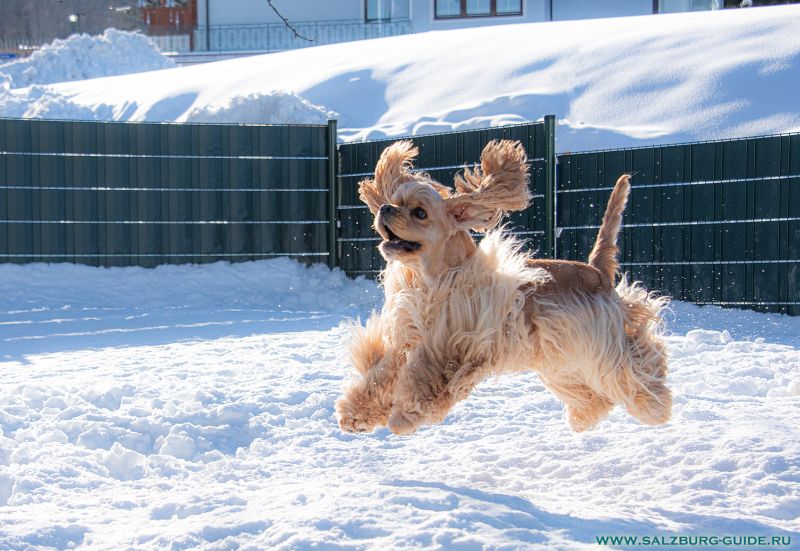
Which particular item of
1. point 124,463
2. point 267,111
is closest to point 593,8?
point 267,111

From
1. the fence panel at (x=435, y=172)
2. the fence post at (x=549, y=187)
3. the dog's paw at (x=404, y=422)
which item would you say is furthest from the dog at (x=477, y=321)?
the fence post at (x=549, y=187)

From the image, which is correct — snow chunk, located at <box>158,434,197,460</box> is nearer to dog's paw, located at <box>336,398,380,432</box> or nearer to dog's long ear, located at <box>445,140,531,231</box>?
dog's paw, located at <box>336,398,380,432</box>

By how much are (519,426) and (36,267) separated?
6576 millimetres

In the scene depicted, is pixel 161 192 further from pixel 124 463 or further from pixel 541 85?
pixel 124 463

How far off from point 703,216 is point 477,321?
536 centimetres

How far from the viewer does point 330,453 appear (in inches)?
189

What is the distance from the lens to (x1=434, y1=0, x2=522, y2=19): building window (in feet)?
82.7

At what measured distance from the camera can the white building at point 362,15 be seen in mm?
25297

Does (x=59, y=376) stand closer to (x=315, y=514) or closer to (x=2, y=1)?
(x=315, y=514)

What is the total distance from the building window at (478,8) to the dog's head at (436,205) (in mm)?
21573

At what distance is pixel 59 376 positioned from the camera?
247 inches

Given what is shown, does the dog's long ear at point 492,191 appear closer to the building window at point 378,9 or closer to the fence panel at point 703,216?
the fence panel at point 703,216

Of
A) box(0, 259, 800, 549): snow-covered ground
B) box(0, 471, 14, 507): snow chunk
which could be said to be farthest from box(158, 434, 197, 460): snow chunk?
box(0, 471, 14, 507): snow chunk

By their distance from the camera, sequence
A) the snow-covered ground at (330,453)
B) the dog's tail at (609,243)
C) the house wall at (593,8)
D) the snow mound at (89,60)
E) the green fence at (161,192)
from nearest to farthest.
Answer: the snow-covered ground at (330,453) → the dog's tail at (609,243) → the green fence at (161,192) → the snow mound at (89,60) → the house wall at (593,8)
